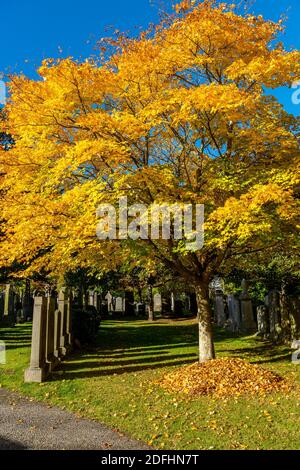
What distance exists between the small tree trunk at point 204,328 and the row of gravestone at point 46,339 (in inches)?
173

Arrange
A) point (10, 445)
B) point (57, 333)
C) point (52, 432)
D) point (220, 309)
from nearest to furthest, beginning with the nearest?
point (10, 445) < point (52, 432) < point (57, 333) < point (220, 309)

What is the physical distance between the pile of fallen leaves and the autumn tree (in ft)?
9.63

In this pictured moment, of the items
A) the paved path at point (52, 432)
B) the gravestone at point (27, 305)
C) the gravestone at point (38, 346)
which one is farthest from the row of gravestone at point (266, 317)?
the gravestone at point (27, 305)

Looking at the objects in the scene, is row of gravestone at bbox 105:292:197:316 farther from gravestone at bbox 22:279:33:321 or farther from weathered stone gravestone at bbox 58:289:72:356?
weathered stone gravestone at bbox 58:289:72:356

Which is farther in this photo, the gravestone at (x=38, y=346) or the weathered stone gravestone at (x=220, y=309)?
the weathered stone gravestone at (x=220, y=309)

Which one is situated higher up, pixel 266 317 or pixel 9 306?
pixel 9 306

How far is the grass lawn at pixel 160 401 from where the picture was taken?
6.70 metres

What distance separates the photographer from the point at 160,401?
8.77 metres

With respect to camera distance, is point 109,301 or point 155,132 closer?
point 155,132

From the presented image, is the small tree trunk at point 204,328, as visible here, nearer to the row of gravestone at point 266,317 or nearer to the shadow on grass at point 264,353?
the shadow on grass at point 264,353

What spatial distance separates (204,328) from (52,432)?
642 centimetres

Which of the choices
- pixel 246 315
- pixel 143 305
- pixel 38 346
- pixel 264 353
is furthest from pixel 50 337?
pixel 143 305

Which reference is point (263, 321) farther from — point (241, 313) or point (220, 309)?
point (220, 309)

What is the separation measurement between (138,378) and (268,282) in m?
14.5
